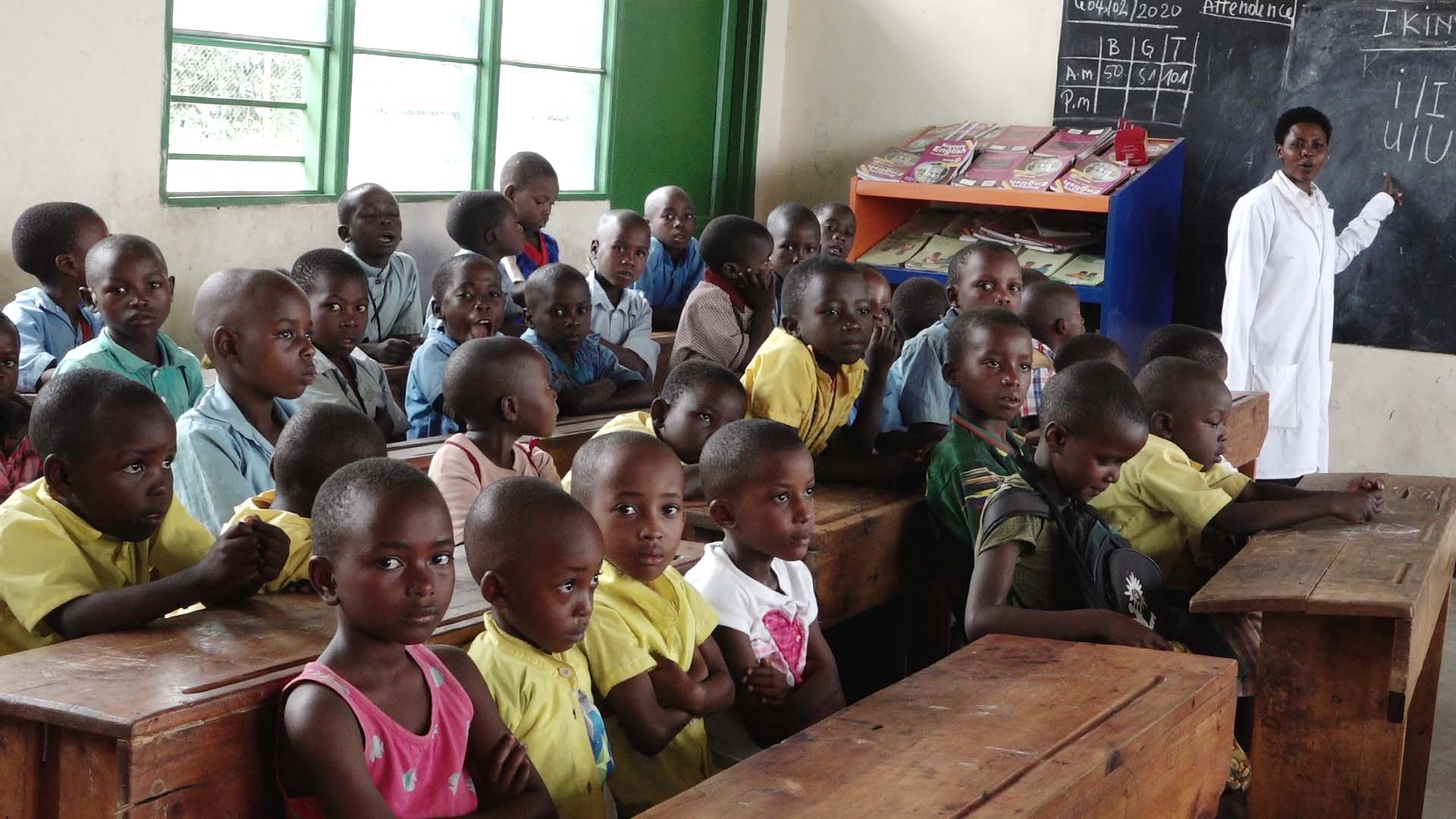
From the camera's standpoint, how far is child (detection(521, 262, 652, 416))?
4.34 metres

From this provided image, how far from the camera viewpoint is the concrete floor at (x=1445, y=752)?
3.84 meters

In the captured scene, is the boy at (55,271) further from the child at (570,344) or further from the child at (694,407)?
the child at (694,407)

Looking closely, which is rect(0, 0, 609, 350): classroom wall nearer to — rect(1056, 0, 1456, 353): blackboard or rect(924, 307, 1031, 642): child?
rect(924, 307, 1031, 642): child

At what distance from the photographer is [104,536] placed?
217 cm

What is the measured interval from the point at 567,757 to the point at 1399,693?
148 cm

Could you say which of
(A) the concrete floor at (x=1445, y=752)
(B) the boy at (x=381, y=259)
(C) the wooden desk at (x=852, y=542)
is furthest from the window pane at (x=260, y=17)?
(A) the concrete floor at (x=1445, y=752)

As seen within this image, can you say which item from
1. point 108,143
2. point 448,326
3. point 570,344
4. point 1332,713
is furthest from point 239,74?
point 1332,713

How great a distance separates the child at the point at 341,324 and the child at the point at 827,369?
0.96 metres

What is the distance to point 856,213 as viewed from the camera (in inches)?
280

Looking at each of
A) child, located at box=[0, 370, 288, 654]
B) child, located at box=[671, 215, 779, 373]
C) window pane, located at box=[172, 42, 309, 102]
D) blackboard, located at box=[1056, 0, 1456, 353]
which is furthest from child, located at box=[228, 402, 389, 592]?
blackboard, located at box=[1056, 0, 1456, 353]

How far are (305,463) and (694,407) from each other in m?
1.00

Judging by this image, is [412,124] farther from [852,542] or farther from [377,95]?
[852,542]

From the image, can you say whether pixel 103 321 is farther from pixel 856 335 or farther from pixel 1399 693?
pixel 1399 693

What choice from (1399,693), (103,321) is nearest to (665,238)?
(103,321)
